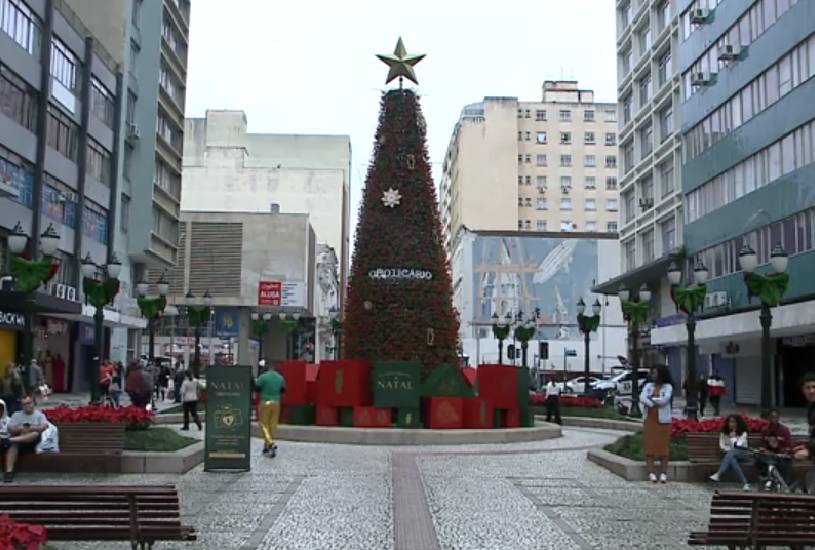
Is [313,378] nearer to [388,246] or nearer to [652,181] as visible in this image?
[388,246]

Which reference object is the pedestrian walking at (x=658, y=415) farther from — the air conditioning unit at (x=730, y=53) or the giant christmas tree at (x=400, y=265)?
the air conditioning unit at (x=730, y=53)

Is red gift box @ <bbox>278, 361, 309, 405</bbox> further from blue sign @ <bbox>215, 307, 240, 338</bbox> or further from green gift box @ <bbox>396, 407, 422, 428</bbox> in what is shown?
blue sign @ <bbox>215, 307, 240, 338</bbox>

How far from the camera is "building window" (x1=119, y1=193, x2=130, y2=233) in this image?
53.3 meters

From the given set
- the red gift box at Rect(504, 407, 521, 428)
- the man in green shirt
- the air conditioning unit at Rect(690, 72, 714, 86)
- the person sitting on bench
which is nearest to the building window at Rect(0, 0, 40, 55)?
the man in green shirt

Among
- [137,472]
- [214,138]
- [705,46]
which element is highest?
[214,138]

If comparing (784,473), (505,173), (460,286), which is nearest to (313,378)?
(784,473)

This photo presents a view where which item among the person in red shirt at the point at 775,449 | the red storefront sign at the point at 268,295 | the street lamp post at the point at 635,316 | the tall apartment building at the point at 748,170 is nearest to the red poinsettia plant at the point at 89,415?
the person in red shirt at the point at 775,449

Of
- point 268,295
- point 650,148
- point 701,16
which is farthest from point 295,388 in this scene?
point 268,295

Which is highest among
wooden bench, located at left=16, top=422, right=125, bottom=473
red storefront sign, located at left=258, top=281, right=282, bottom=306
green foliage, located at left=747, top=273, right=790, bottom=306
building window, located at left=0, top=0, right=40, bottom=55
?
building window, located at left=0, top=0, right=40, bottom=55

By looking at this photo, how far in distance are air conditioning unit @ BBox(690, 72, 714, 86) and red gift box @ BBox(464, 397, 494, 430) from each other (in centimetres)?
2917

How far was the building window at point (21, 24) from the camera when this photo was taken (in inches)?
1392

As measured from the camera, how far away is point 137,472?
14.2 metres

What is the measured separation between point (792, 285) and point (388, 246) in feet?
62.3

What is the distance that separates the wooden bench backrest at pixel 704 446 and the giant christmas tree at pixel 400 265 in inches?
402
